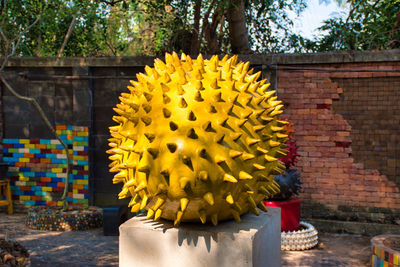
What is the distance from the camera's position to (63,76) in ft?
25.4

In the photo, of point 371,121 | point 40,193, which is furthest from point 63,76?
point 371,121

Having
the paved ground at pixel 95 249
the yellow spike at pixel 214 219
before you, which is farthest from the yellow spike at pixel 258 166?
the paved ground at pixel 95 249

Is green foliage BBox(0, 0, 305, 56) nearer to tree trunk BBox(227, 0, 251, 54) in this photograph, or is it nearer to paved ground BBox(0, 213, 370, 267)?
tree trunk BBox(227, 0, 251, 54)

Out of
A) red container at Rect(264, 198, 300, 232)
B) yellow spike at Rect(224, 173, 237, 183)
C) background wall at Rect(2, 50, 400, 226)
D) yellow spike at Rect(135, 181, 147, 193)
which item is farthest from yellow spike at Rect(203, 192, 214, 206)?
background wall at Rect(2, 50, 400, 226)

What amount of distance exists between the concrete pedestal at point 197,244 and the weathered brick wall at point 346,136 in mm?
4788

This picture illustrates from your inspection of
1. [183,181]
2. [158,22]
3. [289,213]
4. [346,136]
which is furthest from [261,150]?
[158,22]

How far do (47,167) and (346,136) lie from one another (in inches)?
221

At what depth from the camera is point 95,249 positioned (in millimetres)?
5852

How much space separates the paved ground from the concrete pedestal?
3.23 metres

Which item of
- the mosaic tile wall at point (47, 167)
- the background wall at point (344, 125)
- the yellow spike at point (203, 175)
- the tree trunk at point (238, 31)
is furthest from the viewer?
the mosaic tile wall at point (47, 167)

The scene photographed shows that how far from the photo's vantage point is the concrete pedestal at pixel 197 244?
206cm

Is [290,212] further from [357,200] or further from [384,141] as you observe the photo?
[384,141]

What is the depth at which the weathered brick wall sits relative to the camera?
6.60 meters

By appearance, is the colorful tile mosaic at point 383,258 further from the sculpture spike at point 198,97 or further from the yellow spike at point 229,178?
the sculpture spike at point 198,97
